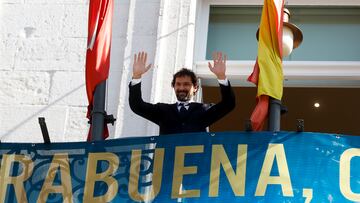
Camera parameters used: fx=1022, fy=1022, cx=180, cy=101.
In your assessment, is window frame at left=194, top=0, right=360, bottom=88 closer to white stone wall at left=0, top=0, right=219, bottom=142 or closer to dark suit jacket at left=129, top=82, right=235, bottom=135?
white stone wall at left=0, top=0, right=219, bottom=142

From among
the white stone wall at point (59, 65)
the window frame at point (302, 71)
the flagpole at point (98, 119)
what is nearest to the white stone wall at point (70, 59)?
the white stone wall at point (59, 65)

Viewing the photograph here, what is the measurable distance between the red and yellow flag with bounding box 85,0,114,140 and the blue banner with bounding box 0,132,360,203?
0.38m

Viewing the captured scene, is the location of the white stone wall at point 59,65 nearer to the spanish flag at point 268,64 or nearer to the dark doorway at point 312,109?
the spanish flag at point 268,64

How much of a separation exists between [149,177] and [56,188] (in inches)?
26.1

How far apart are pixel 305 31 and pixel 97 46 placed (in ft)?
7.71

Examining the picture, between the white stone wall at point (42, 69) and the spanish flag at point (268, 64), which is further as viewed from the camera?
the white stone wall at point (42, 69)

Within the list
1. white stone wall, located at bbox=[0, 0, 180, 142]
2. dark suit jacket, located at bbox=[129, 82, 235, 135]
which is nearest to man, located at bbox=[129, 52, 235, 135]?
dark suit jacket, located at bbox=[129, 82, 235, 135]

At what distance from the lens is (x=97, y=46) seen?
764 centimetres

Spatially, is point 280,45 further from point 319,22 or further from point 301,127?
point 319,22

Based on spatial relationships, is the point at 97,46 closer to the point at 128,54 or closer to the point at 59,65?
the point at 128,54

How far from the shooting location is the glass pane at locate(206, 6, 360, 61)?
29.9 ft

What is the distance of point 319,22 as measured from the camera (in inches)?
364

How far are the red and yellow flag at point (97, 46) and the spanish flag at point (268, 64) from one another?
110 centimetres

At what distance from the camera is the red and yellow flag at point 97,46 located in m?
7.52
